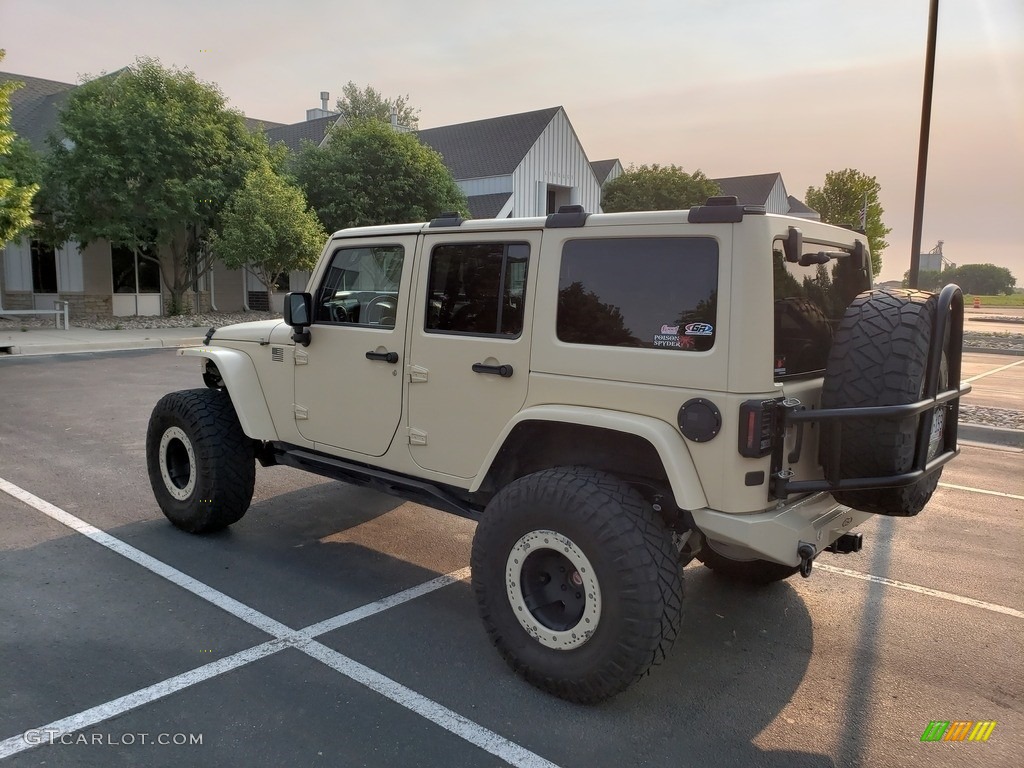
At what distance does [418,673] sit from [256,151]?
73.4 feet

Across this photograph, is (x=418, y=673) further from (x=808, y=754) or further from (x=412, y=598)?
(x=808, y=754)

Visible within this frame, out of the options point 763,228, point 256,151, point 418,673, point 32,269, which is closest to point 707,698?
point 418,673

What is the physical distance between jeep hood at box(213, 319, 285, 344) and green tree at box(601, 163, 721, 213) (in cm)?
3140

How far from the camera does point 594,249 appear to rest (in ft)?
11.2

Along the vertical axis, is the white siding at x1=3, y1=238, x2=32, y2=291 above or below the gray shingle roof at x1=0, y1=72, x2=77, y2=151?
below

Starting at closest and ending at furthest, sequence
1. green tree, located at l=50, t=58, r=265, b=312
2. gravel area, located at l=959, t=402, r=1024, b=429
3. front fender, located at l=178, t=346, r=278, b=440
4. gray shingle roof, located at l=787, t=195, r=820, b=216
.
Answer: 1. front fender, located at l=178, t=346, r=278, b=440
2. gravel area, located at l=959, t=402, r=1024, b=429
3. green tree, located at l=50, t=58, r=265, b=312
4. gray shingle roof, located at l=787, t=195, r=820, b=216

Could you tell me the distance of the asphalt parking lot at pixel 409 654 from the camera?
2.91 m

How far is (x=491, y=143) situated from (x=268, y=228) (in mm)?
17482

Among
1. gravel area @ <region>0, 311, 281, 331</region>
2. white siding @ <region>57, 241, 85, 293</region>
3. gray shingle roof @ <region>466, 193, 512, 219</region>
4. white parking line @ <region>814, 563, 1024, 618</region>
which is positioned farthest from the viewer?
gray shingle roof @ <region>466, 193, 512, 219</region>

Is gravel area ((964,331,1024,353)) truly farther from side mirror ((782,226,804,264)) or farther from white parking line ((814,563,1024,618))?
side mirror ((782,226,804,264))

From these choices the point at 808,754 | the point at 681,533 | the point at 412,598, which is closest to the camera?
the point at 808,754

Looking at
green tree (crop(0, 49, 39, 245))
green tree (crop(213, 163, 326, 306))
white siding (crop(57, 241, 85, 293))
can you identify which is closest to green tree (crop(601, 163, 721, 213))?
green tree (crop(213, 163, 326, 306))

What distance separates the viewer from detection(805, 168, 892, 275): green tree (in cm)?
3803

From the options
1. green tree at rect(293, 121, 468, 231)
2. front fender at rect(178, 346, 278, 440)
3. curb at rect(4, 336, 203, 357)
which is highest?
green tree at rect(293, 121, 468, 231)
